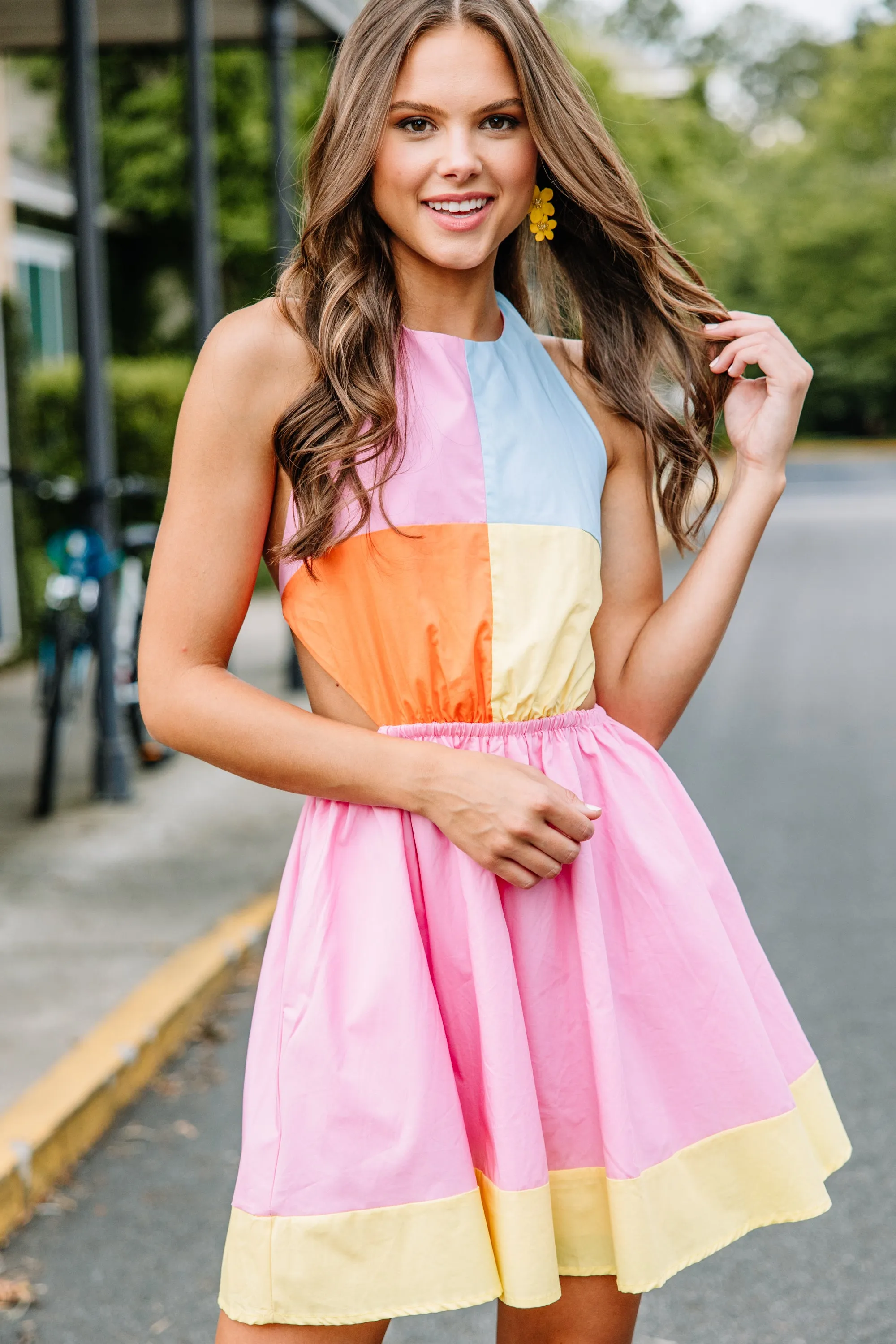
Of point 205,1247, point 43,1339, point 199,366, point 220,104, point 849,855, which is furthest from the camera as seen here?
point 220,104

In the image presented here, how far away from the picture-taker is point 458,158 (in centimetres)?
169

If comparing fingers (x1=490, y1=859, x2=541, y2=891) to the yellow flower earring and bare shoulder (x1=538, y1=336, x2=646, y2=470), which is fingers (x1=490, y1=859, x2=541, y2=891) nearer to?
bare shoulder (x1=538, y1=336, x2=646, y2=470)

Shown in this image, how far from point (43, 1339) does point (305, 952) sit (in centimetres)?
181

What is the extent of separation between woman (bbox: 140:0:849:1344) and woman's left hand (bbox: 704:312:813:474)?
207 mm

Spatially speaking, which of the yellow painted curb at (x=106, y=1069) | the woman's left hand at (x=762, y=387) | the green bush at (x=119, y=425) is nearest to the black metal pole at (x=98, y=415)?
the yellow painted curb at (x=106, y=1069)

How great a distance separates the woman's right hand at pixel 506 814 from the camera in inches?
64.2

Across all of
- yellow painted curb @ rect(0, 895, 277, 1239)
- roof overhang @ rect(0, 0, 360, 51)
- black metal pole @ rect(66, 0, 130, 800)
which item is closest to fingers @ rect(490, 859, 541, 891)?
yellow painted curb @ rect(0, 895, 277, 1239)

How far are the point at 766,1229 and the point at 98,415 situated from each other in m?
4.56

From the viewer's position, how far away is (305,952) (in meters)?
1.68

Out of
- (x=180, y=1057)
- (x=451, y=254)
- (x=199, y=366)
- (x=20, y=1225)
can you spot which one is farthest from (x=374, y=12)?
(x=180, y=1057)

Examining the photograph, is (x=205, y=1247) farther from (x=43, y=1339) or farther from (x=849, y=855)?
(x=849, y=855)

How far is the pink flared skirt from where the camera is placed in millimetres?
1621

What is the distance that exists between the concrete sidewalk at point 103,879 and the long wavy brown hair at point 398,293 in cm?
261

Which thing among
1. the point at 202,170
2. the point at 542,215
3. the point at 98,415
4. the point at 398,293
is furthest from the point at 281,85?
the point at 398,293
